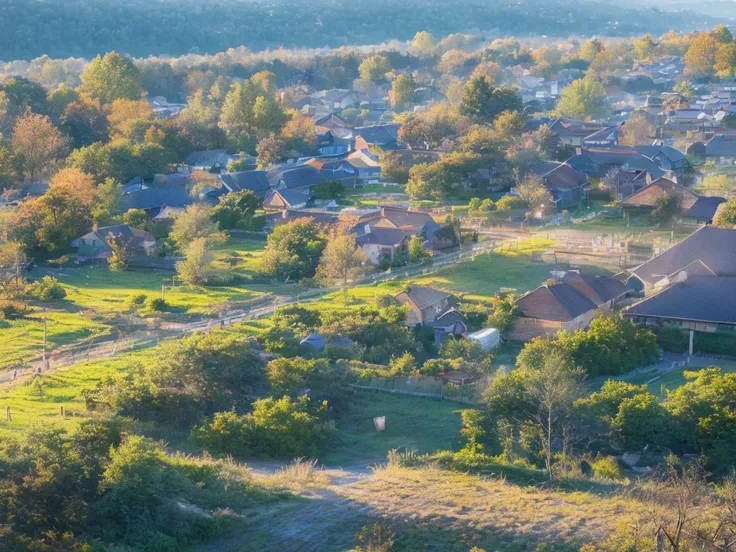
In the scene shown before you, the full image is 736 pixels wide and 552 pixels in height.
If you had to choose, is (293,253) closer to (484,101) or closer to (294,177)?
(294,177)

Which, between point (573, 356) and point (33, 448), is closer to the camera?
point (33, 448)

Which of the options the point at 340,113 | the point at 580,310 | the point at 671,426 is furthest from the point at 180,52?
the point at 671,426

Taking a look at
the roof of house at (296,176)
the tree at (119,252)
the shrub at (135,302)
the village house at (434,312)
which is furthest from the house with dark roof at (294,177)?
the village house at (434,312)

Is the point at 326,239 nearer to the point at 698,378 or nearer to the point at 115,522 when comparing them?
the point at 698,378

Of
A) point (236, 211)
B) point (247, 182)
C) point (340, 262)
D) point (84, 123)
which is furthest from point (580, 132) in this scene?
point (340, 262)

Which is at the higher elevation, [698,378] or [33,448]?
[33,448]

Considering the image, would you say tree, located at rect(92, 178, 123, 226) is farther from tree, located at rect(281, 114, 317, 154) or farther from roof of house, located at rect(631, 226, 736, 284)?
roof of house, located at rect(631, 226, 736, 284)

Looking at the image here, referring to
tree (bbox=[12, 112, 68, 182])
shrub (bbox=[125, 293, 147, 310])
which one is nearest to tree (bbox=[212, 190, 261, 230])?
shrub (bbox=[125, 293, 147, 310])
